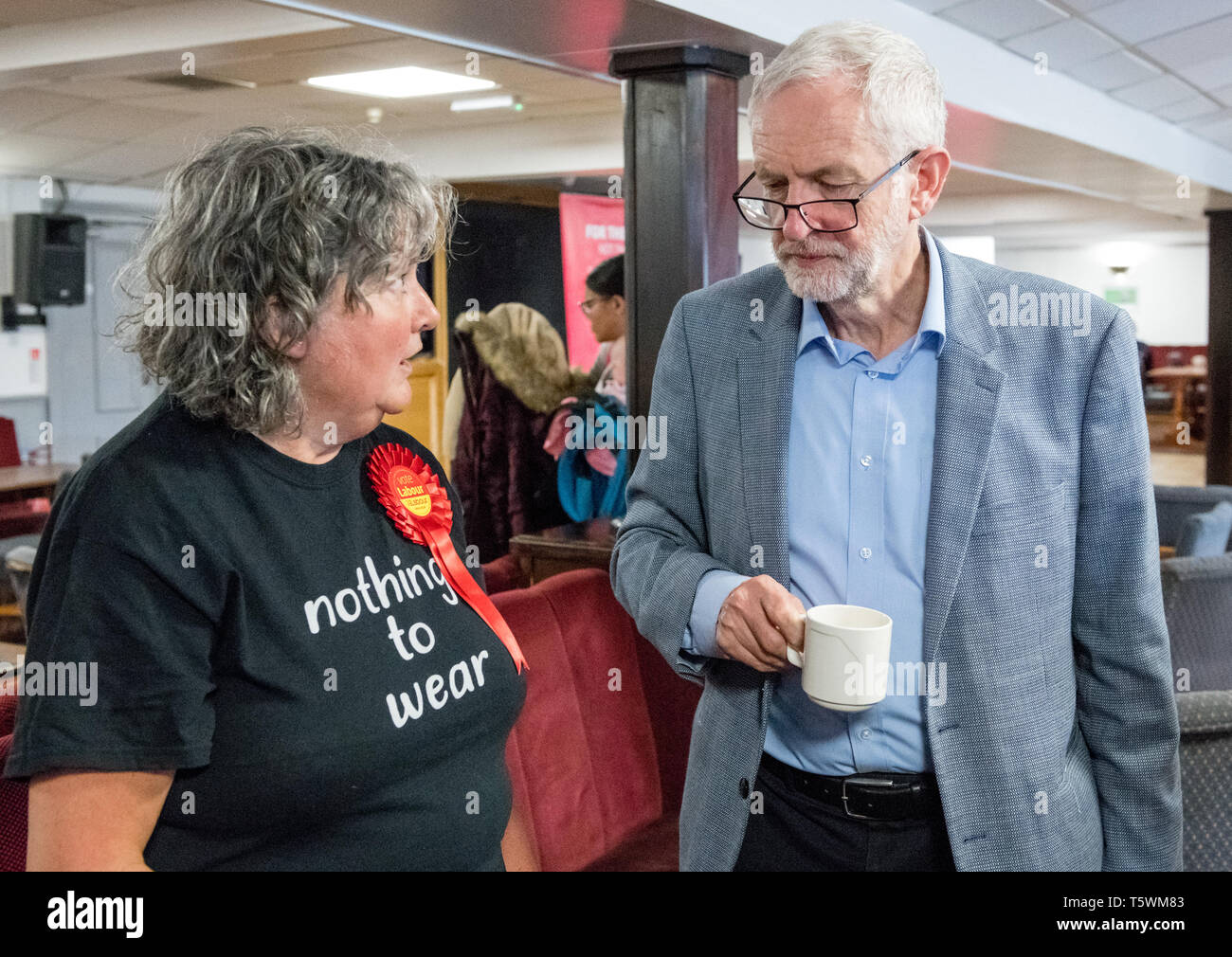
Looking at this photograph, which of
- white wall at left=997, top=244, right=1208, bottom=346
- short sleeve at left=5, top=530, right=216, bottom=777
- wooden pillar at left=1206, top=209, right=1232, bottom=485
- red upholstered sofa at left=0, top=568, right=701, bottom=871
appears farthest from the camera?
white wall at left=997, top=244, right=1208, bottom=346

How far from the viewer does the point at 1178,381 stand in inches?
582

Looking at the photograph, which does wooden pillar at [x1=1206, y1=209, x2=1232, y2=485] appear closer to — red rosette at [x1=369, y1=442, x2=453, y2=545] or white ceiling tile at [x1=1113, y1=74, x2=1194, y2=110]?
white ceiling tile at [x1=1113, y1=74, x2=1194, y2=110]

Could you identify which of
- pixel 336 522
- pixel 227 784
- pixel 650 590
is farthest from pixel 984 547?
pixel 227 784

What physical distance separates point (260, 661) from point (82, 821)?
0.21 meters

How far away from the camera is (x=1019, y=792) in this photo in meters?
1.34

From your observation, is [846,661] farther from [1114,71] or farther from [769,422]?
[1114,71]

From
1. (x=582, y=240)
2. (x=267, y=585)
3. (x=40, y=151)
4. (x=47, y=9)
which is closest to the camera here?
(x=267, y=585)

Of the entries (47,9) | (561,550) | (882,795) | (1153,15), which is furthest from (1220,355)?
(882,795)

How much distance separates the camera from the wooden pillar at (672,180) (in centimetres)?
290

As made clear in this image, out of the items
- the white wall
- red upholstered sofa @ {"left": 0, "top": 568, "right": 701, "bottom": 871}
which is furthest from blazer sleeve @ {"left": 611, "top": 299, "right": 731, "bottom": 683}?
the white wall

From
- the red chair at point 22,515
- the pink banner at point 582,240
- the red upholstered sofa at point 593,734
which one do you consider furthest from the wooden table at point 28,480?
the red upholstered sofa at point 593,734

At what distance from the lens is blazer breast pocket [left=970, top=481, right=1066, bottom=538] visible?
4.33 ft

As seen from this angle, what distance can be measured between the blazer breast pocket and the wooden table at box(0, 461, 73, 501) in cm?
622

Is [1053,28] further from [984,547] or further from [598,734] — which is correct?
[984,547]
